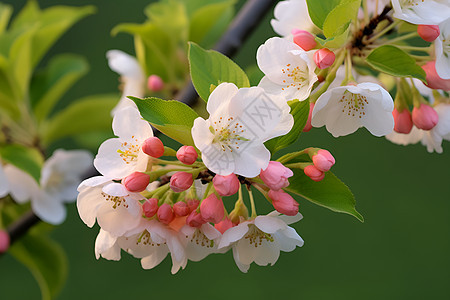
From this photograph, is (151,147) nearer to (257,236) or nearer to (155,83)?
(257,236)

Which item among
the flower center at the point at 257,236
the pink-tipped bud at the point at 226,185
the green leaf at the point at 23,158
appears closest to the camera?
the pink-tipped bud at the point at 226,185

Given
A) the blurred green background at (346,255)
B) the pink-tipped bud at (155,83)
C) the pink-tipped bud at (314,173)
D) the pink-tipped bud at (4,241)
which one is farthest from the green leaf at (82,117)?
the blurred green background at (346,255)

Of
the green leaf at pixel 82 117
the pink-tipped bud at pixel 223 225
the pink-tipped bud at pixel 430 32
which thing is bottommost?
the green leaf at pixel 82 117

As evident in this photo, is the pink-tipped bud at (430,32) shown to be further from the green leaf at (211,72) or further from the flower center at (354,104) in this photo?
the green leaf at (211,72)

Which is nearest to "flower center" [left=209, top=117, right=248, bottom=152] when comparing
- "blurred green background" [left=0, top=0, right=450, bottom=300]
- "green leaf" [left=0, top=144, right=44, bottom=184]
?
"green leaf" [left=0, top=144, right=44, bottom=184]

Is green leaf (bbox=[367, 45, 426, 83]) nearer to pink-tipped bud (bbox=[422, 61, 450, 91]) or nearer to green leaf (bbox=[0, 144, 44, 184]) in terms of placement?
pink-tipped bud (bbox=[422, 61, 450, 91])

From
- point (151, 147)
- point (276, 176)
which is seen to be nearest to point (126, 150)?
point (151, 147)

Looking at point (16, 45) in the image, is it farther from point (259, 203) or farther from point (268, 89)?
point (259, 203)

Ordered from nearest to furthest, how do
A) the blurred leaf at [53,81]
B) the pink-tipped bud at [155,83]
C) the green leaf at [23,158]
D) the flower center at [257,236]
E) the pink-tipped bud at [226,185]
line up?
the pink-tipped bud at [226,185] → the flower center at [257,236] → the green leaf at [23,158] → the pink-tipped bud at [155,83] → the blurred leaf at [53,81]
